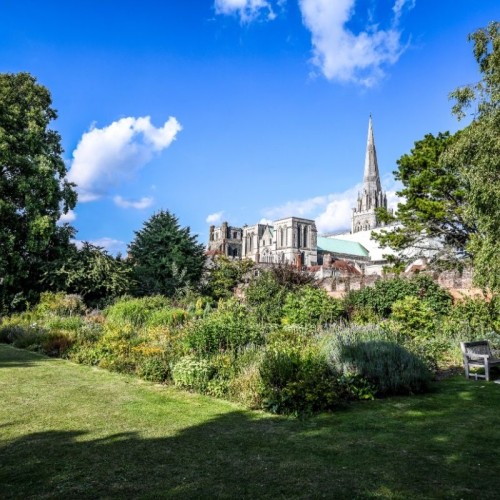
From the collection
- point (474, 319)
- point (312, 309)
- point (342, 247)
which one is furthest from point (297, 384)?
point (342, 247)

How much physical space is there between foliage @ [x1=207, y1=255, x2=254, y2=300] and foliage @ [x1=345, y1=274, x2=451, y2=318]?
11247mm

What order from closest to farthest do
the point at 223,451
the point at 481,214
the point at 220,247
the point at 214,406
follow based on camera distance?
1. the point at 223,451
2. the point at 214,406
3. the point at 481,214
4. the point at 220,247

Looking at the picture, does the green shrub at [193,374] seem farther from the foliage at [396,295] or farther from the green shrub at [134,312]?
the foliage at [396,295]

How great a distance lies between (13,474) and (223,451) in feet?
7.30

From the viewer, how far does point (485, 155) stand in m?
12.9

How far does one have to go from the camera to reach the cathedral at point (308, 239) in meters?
97.8

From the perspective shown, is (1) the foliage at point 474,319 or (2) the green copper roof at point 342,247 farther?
(2) the green copper roof at point 342,247

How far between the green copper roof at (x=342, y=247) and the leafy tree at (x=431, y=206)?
2895 inches

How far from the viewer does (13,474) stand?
4660 mm

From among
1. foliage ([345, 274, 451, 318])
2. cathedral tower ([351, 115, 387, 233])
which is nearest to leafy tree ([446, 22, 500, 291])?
foliage ([345, 274, 451, 318])

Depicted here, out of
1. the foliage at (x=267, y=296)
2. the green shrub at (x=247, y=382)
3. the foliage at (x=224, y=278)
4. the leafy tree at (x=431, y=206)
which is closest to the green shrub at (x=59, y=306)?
the foliage at (x=267, y=296)

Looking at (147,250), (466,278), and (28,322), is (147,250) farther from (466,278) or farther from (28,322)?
(466,278)

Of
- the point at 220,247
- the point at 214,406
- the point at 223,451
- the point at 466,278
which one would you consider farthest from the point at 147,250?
the point at 220,247

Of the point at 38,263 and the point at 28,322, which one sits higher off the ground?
the point at 38,263
